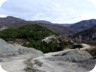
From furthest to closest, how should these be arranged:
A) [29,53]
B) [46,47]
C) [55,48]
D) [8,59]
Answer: [55,48], [46,47], [29,53], [8,59]

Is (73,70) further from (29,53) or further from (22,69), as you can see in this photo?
(29,53)

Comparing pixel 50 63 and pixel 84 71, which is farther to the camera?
pixel 50 63

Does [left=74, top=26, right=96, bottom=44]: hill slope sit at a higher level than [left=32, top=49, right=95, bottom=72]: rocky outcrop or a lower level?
lower

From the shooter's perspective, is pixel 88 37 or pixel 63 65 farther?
pixel 88 37

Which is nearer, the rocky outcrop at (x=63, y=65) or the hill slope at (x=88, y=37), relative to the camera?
the rocky outcrop at (x=63, y=65)

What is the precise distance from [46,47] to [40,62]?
499 inches

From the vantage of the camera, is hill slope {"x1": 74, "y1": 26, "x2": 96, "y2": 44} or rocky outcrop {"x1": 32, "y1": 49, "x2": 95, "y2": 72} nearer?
rocky outcrop {"x1": 32, "y1": 49, "x2": 95, "y2": 72}

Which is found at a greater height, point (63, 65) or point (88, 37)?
point (63, 65)

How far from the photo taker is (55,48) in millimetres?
26156

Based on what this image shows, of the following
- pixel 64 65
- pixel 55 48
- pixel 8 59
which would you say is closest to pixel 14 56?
pixel 8 59

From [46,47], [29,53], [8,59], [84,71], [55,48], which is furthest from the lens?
[55,48]

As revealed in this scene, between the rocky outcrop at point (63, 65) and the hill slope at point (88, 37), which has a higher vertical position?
the rocky outcrop at point (63, 65)

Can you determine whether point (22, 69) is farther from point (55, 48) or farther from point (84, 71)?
point (55, 48)

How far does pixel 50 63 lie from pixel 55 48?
48.5 ft
